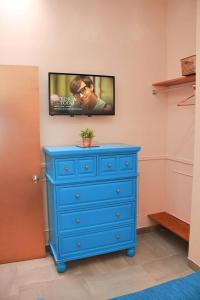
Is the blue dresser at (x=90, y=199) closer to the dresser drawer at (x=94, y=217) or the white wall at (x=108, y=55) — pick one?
the dresser drawer at (x=94, y=217)

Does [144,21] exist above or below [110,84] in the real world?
above

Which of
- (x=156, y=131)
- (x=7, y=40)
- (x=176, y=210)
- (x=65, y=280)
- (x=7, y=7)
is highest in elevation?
(x=7, y=7)

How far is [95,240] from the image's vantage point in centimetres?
266

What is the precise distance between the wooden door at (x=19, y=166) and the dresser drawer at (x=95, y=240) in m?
0.43

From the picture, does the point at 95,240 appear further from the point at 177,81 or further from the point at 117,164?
the point at 177,81

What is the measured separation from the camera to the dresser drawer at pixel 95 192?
98.3 inches

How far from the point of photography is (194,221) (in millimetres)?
2508

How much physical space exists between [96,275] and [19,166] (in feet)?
4.49

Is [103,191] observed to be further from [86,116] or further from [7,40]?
[7,40]

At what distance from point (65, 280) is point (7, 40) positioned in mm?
2483

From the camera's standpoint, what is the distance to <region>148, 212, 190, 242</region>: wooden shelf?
2.89m

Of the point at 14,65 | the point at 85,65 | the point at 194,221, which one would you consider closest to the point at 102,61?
the point at 85,65

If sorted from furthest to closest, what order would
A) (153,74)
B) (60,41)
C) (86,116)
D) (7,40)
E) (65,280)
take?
(153,74) → (86,116) → (60,41) → (7,40) → (65,280)

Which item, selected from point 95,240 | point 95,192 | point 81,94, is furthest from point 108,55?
point 95,240
